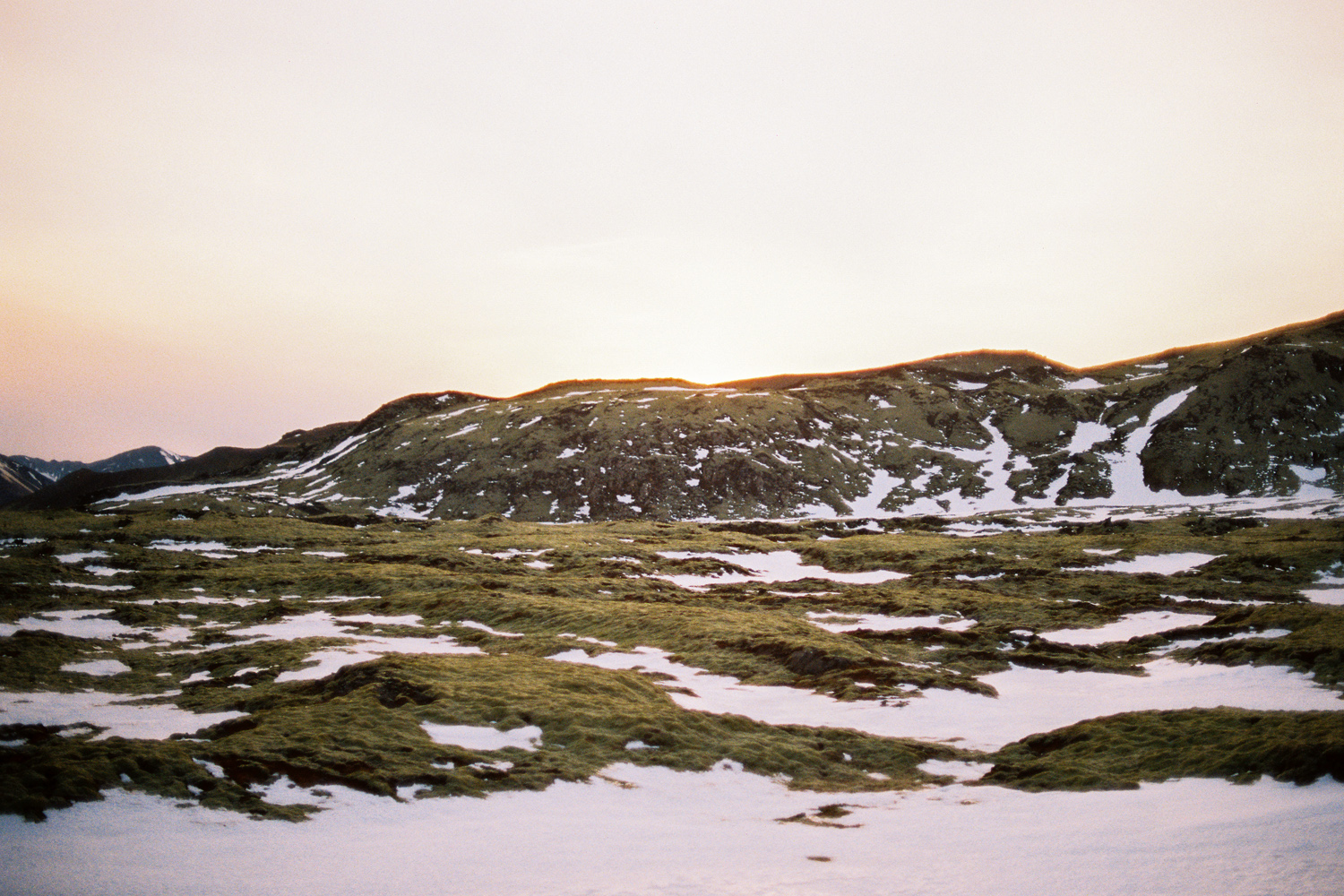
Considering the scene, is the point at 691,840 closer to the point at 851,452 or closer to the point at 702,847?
the point at 702,847

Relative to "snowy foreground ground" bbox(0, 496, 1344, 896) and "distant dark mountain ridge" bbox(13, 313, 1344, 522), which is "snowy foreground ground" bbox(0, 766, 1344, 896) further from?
"distant dark mountain ridge" bbox(13, 313, 1344, 522)

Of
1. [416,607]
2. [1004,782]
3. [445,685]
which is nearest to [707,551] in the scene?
[416,607]

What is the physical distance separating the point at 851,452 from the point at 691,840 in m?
143

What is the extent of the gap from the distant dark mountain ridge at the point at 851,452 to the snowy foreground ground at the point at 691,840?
97.9 meters

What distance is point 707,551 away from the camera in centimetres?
7194

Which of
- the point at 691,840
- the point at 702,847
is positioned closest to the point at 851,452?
the point at 691,840

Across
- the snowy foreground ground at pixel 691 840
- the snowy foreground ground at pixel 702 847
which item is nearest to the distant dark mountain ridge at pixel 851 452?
the snowy foreground ground at pixel 691 840

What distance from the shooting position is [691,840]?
13719 mm

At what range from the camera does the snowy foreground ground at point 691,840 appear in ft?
35.2

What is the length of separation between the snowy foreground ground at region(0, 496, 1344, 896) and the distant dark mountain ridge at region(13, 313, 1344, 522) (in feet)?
321

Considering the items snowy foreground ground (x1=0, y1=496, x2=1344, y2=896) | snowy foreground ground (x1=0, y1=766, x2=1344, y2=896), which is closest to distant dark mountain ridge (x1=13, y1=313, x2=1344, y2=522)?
snowy foreground ground (x1=0, y1=496, x2=1344, y2=896)

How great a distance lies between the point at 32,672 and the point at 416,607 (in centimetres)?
1778

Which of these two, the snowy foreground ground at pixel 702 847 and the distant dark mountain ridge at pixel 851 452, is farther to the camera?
the distant dark mountain ridge at pixel 851 452

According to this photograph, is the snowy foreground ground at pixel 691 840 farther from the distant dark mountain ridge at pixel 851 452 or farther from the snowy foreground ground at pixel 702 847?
the distant dark mountain ridge at pixel 851 452
